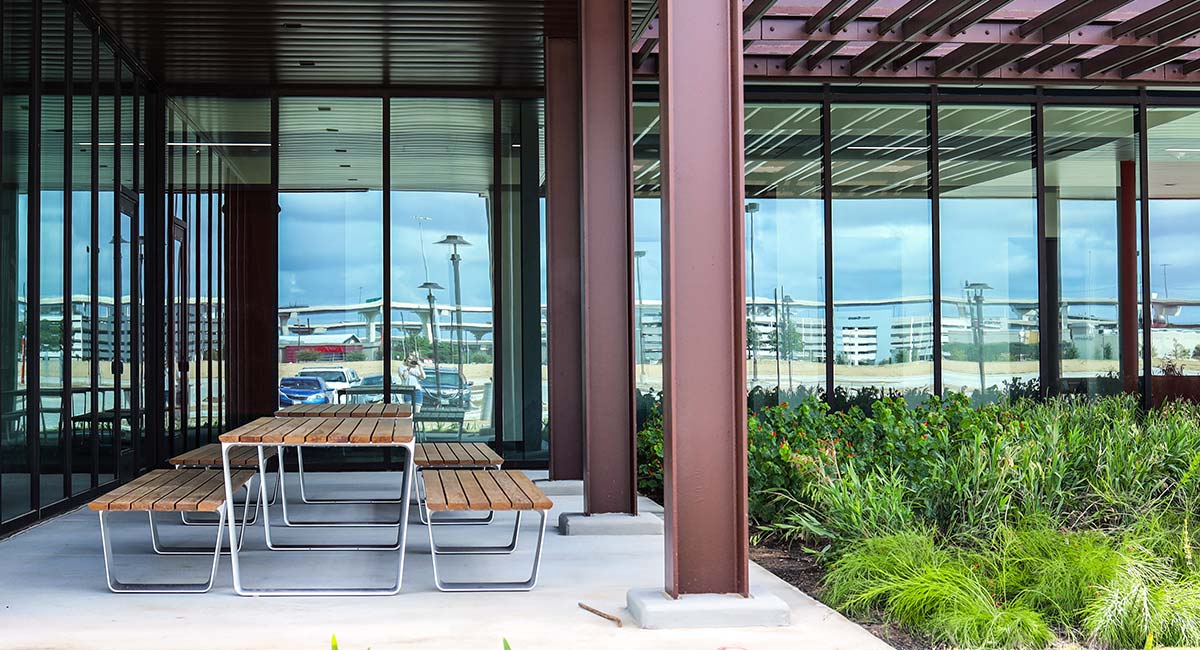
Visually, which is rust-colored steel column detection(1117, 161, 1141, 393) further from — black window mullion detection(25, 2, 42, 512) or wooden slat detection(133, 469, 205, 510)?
black window mullion detection(25, 2, 42, 512)

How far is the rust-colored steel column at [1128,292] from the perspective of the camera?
11.2 metres

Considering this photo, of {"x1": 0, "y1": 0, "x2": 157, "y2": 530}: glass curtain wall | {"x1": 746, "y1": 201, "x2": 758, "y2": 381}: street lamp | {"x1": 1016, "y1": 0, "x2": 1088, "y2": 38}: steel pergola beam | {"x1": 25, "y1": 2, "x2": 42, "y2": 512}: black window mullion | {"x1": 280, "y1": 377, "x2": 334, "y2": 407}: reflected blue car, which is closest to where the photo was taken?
{"x1": 0, "y1": 0, "x2": 157, "y2": 530}: glass curtain wall

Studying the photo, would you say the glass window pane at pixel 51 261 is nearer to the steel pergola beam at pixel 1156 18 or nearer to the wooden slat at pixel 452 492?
the wooden slat at pixel 452 492

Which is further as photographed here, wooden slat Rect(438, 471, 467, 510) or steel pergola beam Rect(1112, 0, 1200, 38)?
steel pergola beam Rect(1112, 0, 1200, 38)

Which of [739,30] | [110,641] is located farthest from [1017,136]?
[110,641]

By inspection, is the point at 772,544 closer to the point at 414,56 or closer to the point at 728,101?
the point at 728,101

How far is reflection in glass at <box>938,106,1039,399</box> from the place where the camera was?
11.0m

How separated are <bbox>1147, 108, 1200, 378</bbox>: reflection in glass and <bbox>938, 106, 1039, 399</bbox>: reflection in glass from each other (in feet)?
4.56

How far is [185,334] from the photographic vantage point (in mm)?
10297

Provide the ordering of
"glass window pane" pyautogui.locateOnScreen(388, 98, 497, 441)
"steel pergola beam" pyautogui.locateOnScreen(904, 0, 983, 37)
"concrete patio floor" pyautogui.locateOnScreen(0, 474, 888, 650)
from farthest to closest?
1. "glass window pane" pyautogui.locateOnScreen(388, 98, 497, 441)
2. "steel pergola beam" pyautogui.locateOnScreen(904, 0, 983, 37)
3. "concrete patio floor" pyautogui.locateOnScreen(0, 474, 888, 650)

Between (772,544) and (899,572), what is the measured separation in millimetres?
1741

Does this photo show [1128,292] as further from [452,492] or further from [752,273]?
[452,492]

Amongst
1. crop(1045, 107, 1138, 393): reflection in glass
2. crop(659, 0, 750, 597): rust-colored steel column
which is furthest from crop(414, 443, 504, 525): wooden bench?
crop(1045, 107, 1138, 393): reflection in glass

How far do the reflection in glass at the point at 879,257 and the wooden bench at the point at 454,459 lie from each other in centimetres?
461
